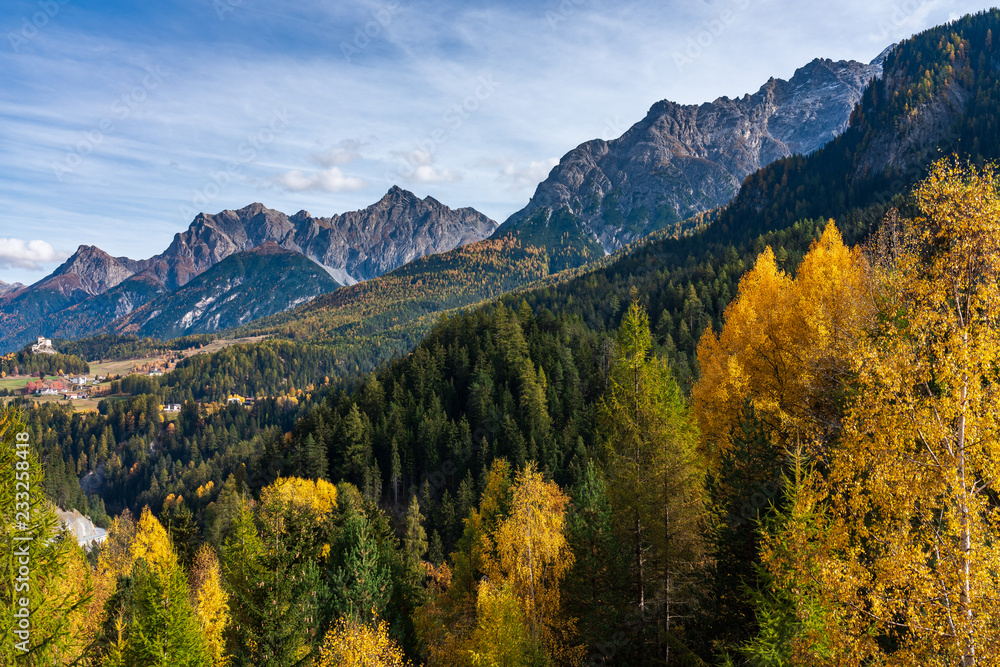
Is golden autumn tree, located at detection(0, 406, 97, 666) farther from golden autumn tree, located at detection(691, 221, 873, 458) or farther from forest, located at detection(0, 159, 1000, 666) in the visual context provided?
golden autumn tree, located at detection(691, 221, 873, 458)

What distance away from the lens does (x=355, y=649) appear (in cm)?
2720

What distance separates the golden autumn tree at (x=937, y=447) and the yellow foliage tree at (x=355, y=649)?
21831mm

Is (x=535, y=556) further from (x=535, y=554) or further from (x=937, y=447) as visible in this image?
(x=937, y=447)

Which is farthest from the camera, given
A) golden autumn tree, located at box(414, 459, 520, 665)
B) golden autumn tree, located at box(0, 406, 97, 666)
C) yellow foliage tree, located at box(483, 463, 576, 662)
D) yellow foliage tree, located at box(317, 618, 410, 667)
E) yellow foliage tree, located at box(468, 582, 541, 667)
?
golden autumn tree, located at box(414, 459, 520, 665)

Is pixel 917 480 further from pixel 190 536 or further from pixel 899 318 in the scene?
pixel 190 536

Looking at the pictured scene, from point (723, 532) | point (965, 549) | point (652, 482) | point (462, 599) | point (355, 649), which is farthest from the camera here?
point (462, 599)

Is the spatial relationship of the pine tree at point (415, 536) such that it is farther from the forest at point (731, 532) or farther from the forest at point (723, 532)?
the forest at point (731, 532)

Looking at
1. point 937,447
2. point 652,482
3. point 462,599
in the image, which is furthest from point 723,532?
point 462,599

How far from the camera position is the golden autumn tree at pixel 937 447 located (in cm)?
1109

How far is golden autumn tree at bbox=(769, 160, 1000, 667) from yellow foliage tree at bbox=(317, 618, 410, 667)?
2183 cm

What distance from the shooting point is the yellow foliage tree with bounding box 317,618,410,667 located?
26438 mm

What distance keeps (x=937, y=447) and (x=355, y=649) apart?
27745mm

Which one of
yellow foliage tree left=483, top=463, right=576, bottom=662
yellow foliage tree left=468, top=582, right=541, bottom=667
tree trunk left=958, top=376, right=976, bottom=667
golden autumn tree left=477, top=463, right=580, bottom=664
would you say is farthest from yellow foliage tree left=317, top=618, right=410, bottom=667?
tree trunk left=958, top=376, right=976, bottom=667

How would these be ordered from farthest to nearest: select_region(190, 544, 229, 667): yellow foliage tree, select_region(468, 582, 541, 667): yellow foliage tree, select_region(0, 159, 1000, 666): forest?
select_region(190, 544, 229, 667): yellow foliage tree → select_region(468, 582, 541, 667): yellow foliage tree → select_region(0, 159, 1000, 666): forest
